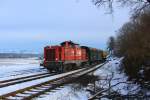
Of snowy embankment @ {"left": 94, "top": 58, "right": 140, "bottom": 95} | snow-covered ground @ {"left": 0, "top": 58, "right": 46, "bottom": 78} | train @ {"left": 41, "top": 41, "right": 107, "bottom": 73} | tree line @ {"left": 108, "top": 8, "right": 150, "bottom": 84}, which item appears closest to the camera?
snowy embankment @ {"left": 94, "top": 58, "right": 140, "bottom": 95}

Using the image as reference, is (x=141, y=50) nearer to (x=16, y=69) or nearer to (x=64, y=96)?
(x=64, y=96)

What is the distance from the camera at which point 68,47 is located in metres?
47.3

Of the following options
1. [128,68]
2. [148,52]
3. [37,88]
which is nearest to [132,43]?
[128,68]

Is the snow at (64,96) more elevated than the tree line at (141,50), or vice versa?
the tree line at (141,50)

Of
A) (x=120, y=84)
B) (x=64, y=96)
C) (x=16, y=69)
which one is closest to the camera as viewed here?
(x=64, y=96)

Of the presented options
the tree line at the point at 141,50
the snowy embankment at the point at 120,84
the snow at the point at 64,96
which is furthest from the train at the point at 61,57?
the snow at the point at 64,96

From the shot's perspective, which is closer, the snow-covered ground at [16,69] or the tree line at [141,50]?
the tree line at [141,50]

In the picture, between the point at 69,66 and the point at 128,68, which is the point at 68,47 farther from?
the point at 128,68

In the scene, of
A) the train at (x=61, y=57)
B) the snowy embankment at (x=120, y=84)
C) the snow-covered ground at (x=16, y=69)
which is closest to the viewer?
the snowy embankment at (x=120, y=84)

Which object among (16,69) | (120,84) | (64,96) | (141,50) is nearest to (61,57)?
(16,69)

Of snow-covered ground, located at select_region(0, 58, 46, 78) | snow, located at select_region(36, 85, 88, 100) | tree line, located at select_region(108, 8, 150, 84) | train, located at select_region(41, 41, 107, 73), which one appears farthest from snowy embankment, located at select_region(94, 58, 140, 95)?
snow-covered ground, located at select_region(0, 58, 46, 78)

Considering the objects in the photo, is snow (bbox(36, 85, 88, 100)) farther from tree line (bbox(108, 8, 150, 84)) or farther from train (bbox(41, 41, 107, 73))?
train (bbox(41, 41, 107, 73))

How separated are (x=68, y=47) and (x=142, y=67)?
1807 centimetres

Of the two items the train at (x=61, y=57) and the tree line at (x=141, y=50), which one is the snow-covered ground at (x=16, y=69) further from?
the tree line at (x=141, y=50)
